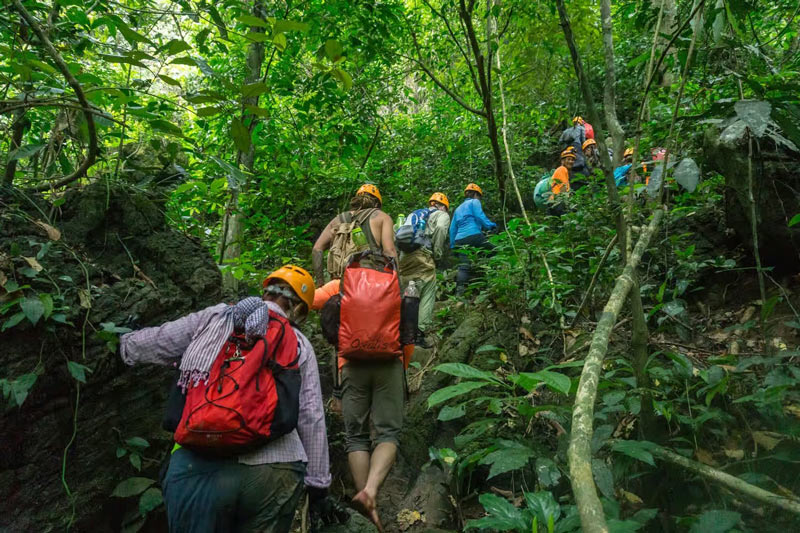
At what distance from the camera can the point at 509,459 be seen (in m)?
2.08

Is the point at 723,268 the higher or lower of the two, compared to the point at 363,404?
higher

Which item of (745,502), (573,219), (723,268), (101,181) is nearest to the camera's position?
(745,502)

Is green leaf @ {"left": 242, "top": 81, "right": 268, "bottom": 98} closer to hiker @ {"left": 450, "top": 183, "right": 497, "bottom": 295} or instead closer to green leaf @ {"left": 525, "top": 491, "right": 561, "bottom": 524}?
green leaf @ {"left": 525, "top": 491, "right": 561, "bottom": 524}

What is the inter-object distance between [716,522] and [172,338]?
103 inches

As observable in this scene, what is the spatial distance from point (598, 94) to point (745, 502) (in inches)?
490

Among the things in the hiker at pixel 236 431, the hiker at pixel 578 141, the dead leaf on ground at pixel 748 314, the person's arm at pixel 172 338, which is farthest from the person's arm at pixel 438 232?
the person's arm at pixel 172 338

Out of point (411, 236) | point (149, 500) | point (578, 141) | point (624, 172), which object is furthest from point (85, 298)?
point (578, 141)

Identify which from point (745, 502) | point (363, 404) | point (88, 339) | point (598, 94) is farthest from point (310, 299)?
point (598, 94)

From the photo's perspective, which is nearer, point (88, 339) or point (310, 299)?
point (88, 339)

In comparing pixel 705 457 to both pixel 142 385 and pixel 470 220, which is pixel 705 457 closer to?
pixel 142 385

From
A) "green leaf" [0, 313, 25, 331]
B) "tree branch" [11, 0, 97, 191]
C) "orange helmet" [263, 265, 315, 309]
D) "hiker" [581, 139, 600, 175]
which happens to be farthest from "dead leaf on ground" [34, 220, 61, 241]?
"hiker" [581, 139, 600, 175]

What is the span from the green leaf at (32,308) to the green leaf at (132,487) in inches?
47.1

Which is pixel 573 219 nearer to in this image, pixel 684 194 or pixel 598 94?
pixel 684 194

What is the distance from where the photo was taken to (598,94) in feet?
40.4
